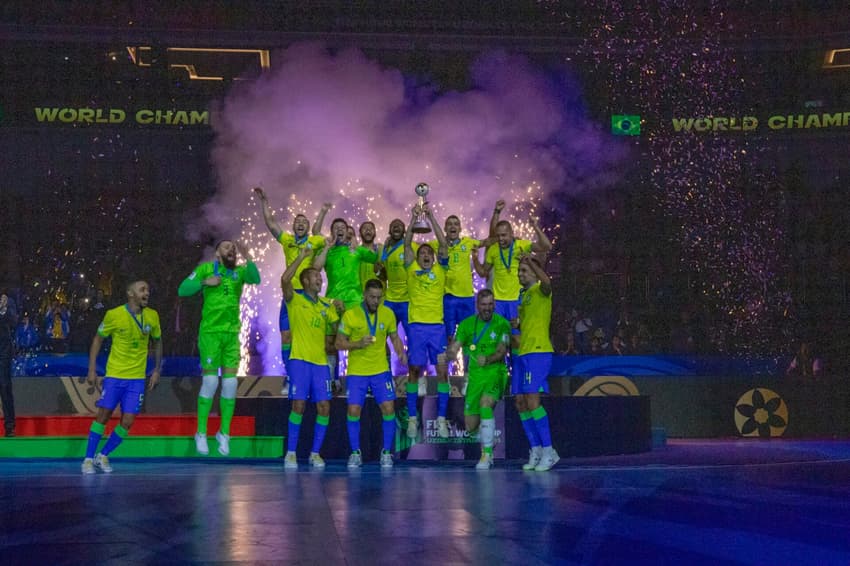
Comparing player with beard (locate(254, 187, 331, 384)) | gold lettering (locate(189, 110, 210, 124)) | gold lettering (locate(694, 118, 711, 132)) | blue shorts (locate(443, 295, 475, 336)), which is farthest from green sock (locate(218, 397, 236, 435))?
gold lettering (locate(694, 118, 711, 132))

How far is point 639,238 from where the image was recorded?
26734 millimetres

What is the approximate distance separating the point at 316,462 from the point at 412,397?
1.60 meters

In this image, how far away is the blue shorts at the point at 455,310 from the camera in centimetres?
1326

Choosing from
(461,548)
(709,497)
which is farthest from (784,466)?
(461,548)

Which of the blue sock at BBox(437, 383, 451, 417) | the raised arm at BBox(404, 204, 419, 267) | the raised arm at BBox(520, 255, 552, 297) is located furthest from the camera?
the blue sock at BBox(437, 383, 451, 417)

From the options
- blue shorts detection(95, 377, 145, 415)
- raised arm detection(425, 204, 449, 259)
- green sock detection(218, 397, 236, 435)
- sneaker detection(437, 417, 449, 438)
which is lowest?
sneaker detection(437, 417, 449, 438)

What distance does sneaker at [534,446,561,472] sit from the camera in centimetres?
1086

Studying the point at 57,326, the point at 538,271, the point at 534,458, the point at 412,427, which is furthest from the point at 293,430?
the point at 57,326

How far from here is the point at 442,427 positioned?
41.3 feet

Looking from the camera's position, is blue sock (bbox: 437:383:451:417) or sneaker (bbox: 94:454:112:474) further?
blue sock (bbox: 437:383:451:417)

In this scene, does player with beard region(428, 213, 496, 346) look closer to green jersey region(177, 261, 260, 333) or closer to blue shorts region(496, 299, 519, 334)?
blue shorts region(496, 299, 519, 334)

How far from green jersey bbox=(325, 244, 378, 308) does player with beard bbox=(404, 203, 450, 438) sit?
29.8 inches

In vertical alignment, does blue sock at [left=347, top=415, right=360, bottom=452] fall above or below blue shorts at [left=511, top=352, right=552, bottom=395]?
below

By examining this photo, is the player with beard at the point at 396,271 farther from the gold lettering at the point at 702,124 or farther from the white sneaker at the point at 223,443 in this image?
the gold lettering at the point at 702,124
